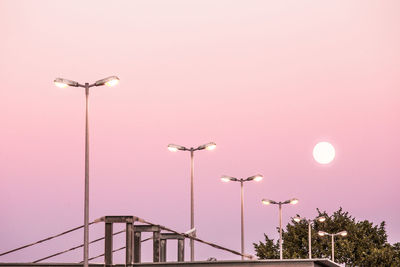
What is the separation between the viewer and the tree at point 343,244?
97.1 meters

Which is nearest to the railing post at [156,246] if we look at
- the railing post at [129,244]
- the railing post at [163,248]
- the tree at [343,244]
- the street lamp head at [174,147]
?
the railing post at [163,248]

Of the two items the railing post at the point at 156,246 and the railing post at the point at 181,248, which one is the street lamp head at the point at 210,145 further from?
the railing post at the point at 156,246

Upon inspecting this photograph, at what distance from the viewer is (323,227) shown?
104750mm

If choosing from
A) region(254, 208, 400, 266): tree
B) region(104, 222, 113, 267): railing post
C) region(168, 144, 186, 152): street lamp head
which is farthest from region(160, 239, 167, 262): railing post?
region(254, 208, 400, 266): tree

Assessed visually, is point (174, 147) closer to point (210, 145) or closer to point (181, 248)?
point (210, 145)

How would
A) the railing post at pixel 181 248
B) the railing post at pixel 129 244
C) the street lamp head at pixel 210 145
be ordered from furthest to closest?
the street lamp head at pixel 210 145, the railing post at pixel 181 248, the railing post at pixel 129 244

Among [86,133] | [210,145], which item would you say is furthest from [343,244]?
[86,133]

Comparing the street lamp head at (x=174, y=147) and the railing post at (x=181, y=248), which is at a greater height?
the street lamp head at (x=174, y=147)

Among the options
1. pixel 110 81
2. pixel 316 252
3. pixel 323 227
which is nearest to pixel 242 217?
pixel 110 81

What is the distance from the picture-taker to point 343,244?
3839 inches

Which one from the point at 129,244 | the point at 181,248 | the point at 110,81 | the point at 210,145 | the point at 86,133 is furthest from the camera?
the point at 210,145

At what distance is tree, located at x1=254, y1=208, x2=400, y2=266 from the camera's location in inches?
3824

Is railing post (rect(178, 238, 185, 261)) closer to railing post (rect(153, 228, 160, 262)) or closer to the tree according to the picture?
railing post (rect(153, 228, 160, 262))

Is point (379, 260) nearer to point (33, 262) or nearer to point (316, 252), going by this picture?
point (316, 252)
